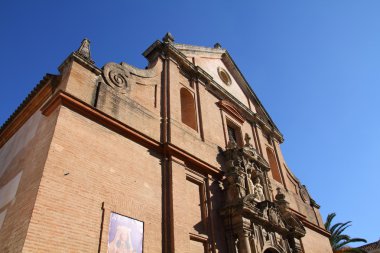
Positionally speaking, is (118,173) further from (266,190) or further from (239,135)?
(239,135)

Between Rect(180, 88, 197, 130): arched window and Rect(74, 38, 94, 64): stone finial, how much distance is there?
15.4ft

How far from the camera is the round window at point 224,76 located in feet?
56.9

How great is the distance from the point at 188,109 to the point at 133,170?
523 cm

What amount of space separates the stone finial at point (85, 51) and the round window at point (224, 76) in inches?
336

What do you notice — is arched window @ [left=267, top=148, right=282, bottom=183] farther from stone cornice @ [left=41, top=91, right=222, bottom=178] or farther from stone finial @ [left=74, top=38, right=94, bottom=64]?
stone finial @ [left=74, top=38, right=94, bottom=64]

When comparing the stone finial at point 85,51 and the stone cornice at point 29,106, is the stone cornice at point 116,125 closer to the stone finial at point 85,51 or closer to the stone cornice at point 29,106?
the stone cornice at point 29,106

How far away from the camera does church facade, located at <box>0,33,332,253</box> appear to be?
689 centimetres

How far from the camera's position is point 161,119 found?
430 inches

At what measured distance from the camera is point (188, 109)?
13.4 metres

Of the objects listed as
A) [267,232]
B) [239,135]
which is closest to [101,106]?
[267,232]

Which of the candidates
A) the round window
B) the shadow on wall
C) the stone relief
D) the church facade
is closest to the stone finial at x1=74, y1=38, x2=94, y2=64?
the church facade

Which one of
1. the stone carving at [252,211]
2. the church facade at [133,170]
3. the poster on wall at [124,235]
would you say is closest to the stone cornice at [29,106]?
the church facade at [133,170]

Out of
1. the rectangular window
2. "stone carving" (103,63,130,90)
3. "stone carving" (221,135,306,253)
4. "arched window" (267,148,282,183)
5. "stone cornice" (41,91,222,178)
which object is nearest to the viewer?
"stone cornice" (41,91,222,178)

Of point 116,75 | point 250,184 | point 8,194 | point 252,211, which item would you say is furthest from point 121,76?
point 250,184
